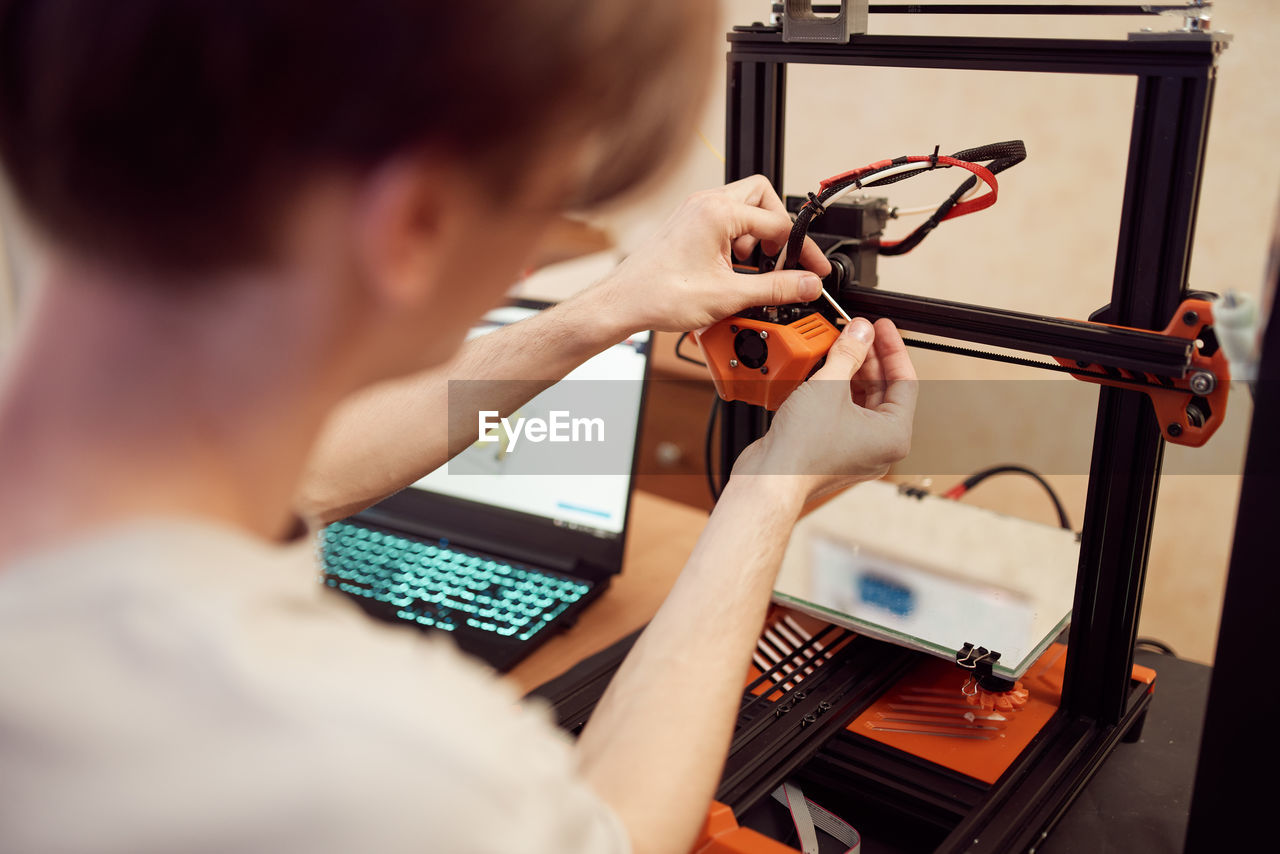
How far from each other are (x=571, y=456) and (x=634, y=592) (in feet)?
0.57

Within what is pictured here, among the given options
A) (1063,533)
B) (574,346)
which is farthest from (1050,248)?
(574,346)

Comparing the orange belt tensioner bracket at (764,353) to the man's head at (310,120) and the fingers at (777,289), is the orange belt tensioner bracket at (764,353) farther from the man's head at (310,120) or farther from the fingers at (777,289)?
the man's head at (310,120)

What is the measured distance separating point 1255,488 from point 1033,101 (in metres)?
1.31

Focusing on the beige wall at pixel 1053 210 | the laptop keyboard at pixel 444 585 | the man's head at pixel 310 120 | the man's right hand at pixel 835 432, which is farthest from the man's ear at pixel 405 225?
the beige wall at pixel 1053 210

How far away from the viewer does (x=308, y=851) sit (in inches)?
13.9

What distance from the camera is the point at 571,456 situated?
46.0 inches

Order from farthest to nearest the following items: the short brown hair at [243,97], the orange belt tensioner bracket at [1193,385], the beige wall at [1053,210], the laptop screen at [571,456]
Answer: the beige wall at [1053,210] → the laptop screen at [571,456] → the orange belt tensioner bracket at [1193,385] → the short brown hair at [243,97]

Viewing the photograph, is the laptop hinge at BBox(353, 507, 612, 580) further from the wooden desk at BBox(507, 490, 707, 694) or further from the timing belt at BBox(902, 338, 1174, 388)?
the timing belt at BBox(902, 338, 1174, 388)

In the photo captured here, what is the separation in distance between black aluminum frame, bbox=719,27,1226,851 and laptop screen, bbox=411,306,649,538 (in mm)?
357

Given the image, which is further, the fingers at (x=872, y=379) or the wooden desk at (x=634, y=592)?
the wooden desk at (x=634, y=592)

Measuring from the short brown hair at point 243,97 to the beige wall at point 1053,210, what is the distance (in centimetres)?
109

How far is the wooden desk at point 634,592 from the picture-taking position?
104 cm
